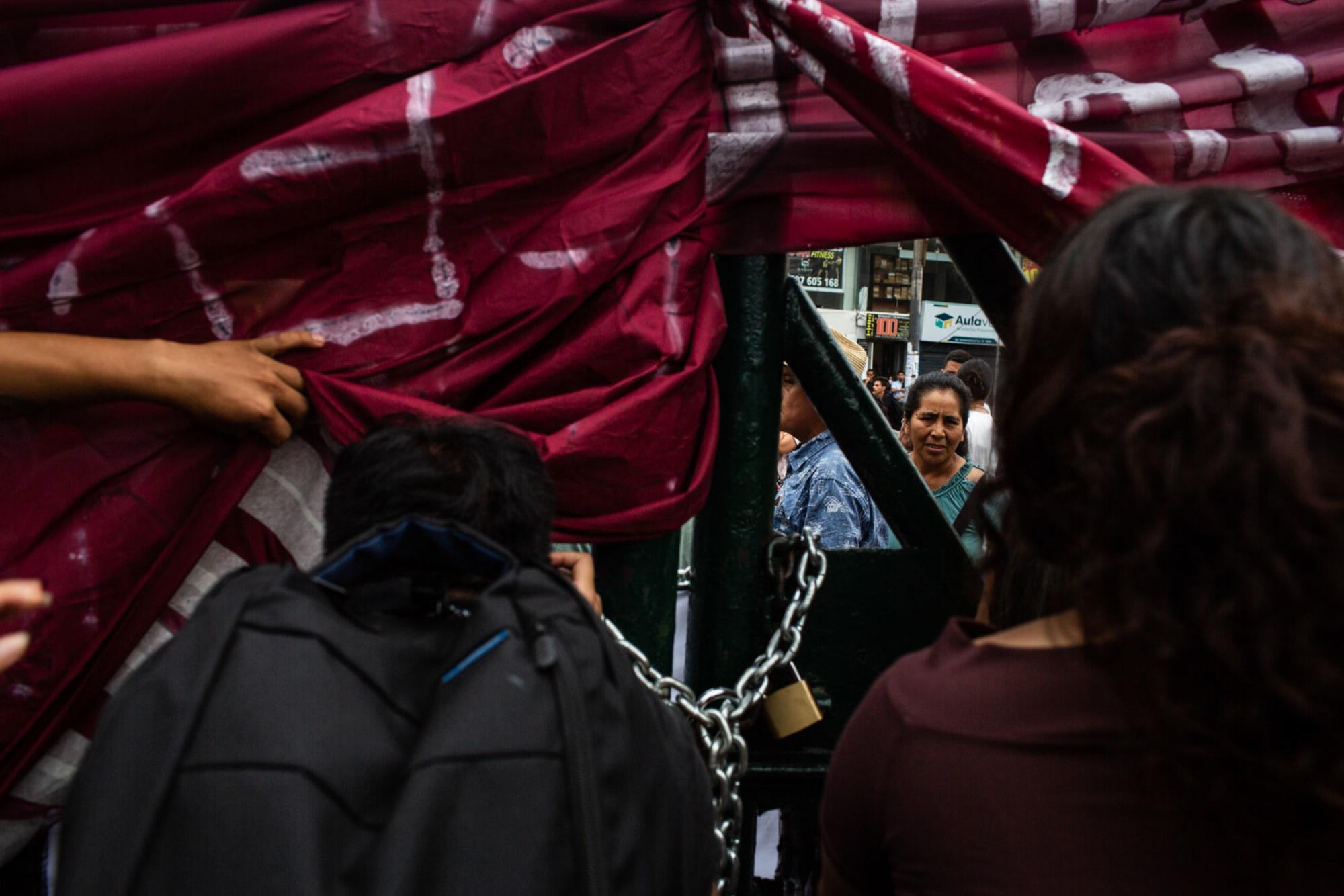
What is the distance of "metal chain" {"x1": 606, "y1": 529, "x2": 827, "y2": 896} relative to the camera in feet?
5.57

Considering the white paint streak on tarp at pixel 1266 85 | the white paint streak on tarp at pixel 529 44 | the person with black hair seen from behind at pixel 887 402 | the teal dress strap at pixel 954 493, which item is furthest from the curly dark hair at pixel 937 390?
the white paint streak on tarp at pixel 529 44

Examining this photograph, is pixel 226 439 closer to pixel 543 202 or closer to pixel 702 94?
pixel 543 202

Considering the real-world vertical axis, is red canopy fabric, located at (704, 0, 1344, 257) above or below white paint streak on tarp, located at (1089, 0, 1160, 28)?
below

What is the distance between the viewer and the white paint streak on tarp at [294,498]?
1721 mm

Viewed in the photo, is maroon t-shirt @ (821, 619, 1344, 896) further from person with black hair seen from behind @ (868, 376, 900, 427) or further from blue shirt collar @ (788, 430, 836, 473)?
person with black hair seen from behind @ (868, 376, 900, 427)

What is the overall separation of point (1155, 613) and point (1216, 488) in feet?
0.35

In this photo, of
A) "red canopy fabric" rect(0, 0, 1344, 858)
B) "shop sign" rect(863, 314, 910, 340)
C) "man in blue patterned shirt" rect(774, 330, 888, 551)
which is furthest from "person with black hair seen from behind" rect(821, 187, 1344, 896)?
"shop sign" rect(863, 314, 910, 340)

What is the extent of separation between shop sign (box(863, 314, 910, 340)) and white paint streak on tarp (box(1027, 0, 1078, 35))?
27.2 metres

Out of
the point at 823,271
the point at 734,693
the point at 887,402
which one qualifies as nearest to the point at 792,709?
the point at 734,693

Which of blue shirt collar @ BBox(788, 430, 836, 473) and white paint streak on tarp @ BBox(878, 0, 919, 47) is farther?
blue shirt collar @ BBox(788, 430, 836, 473)

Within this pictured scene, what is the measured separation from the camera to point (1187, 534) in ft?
2.64

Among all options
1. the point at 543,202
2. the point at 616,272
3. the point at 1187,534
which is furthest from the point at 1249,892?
the point at 543,202

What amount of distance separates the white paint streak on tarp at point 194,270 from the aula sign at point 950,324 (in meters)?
27.3

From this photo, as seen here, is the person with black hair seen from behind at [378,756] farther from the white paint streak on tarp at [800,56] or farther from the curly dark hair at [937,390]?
the curly dark hair at [937,390]
